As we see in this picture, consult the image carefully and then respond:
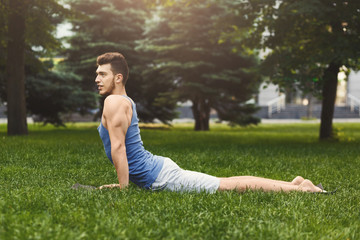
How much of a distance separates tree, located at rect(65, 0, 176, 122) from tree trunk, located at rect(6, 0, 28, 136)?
7.61 m

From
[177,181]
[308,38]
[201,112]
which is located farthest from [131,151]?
[201,112]

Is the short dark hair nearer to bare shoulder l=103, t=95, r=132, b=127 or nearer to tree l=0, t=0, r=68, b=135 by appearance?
bare shoulder l=103, t=95, r=132, b=127

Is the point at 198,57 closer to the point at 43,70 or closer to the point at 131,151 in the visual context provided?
the point at 43,70

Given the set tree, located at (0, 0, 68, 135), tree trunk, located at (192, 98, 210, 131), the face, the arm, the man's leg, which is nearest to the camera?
the arm

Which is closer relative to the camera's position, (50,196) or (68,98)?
(50,196)

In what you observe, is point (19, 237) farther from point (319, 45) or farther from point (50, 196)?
point (319, 45)

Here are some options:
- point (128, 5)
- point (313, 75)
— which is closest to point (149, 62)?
point (128, 5)

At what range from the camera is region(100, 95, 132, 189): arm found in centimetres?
405

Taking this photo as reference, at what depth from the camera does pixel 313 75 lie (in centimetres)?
1124

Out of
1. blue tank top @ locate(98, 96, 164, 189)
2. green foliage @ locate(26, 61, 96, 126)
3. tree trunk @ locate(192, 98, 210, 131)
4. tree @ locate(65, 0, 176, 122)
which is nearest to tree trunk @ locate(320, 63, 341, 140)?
tree trunk @ locate(192, 98, 210, 131)

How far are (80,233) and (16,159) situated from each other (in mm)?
4784

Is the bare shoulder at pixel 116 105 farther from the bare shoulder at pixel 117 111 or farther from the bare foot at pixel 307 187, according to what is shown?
the bare foot at pixel 307 187

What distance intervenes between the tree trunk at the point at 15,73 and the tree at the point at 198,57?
7358 mm

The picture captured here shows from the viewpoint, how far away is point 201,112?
21125mm
